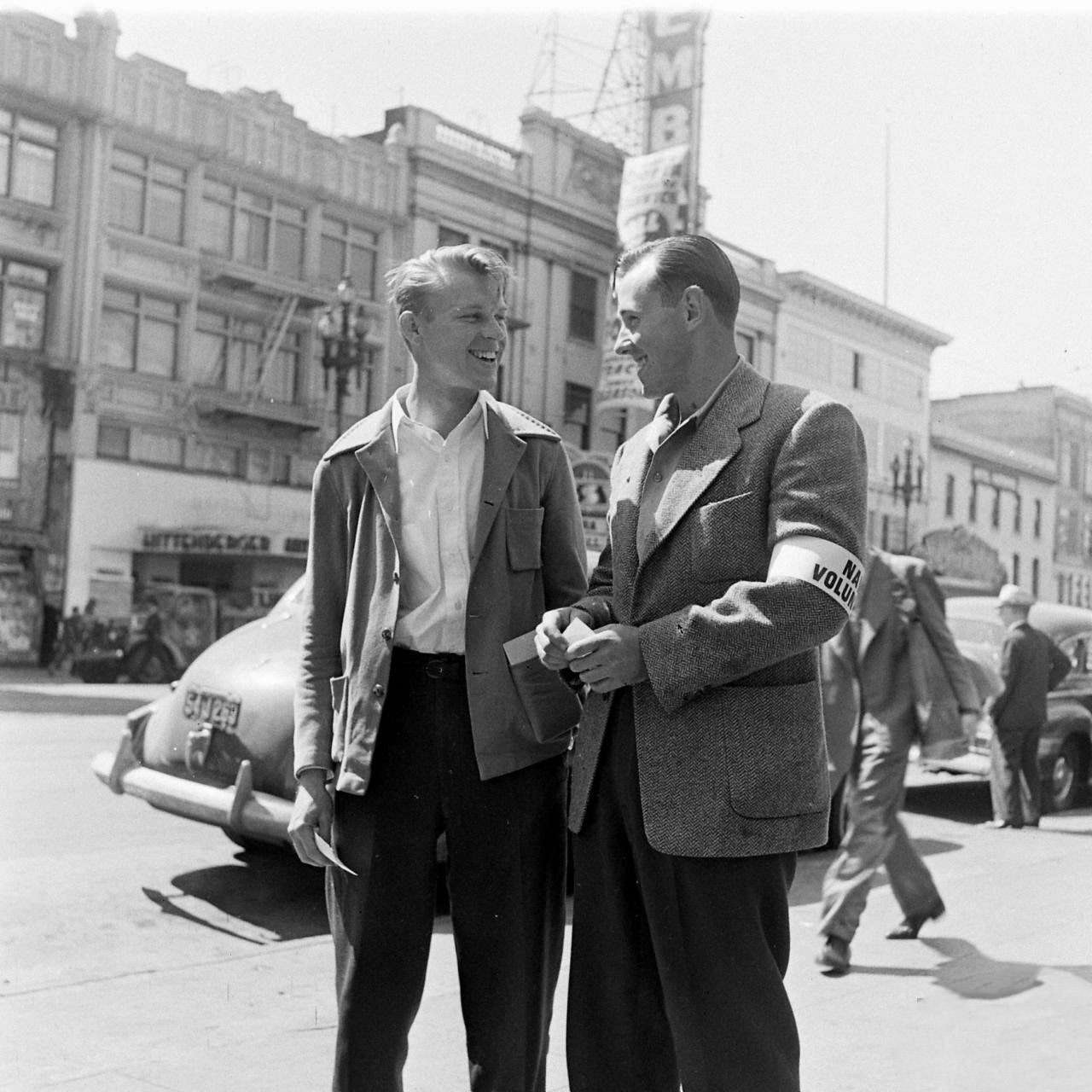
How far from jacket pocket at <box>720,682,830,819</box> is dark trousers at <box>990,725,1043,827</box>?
7.46 meters

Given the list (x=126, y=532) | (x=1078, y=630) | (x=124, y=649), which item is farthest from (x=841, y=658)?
(x=126, y=532)

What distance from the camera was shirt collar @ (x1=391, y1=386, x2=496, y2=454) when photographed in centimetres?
278

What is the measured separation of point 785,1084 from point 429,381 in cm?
151

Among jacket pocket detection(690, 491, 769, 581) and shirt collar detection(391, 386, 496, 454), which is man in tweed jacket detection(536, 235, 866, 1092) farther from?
shirt collar detection(391, 386, 496, 454)

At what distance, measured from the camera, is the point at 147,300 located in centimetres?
2817

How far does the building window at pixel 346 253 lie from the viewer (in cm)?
3098

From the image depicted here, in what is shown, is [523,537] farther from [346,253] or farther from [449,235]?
[449,235]

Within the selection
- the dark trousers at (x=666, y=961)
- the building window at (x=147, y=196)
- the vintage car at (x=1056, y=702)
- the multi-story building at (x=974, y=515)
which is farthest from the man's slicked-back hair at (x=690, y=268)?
the multi-story building at (x=974, y=515)

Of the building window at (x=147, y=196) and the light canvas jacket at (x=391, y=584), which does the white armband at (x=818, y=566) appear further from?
the building window at (x=147, y=196)

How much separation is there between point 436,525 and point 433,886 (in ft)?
2.40

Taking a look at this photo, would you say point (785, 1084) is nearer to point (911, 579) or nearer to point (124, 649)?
point (911, 579)

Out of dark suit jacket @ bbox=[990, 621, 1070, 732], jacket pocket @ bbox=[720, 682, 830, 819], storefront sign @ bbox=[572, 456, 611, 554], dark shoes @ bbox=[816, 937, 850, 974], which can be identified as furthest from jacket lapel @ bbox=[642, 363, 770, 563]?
storefront sign @ bbox=[572, 456, 611, 554]

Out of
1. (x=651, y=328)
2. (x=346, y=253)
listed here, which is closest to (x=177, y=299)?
(x=346, y=253)

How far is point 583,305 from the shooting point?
3619 centimetres
